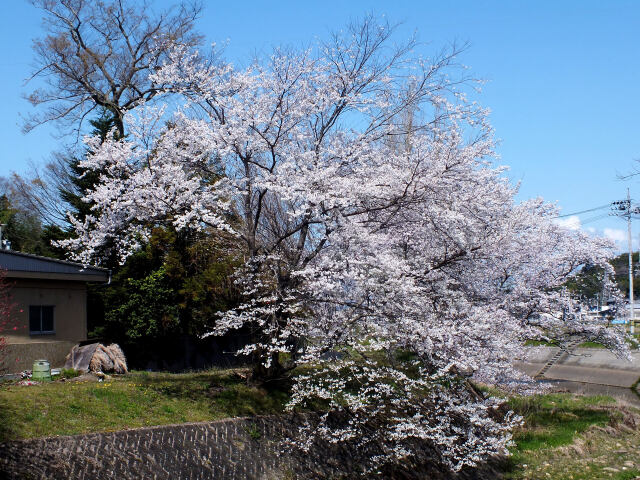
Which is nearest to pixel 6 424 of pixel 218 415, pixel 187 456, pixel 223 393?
pixel 187 456

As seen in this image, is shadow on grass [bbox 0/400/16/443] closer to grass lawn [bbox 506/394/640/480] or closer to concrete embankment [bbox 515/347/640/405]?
grass lawn [bbox 506/394/640/480]

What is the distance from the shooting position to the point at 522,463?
13531mm

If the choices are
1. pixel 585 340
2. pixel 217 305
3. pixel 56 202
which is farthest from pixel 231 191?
pixel 56 202

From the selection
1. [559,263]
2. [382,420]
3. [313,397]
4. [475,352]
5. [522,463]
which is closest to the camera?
[475,352]

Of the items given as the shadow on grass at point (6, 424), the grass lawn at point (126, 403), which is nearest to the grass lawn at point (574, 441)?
the grass lawn at point (126, 403)

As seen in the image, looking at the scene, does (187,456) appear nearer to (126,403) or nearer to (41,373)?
(126,403)

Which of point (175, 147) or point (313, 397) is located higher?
point (175, 147)

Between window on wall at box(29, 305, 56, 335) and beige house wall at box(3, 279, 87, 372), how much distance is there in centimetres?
8

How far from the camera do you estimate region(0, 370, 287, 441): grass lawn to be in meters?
9.12

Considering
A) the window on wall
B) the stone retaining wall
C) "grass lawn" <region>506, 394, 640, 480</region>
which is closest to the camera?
the stone retaining wall

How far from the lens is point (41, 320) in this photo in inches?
557

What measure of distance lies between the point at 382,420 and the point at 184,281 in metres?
6.96

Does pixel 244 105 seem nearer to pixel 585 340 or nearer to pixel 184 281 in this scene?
pixel 184 281

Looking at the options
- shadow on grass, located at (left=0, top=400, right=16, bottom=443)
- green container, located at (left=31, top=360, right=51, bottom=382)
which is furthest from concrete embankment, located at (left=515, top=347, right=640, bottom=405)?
shadow on grass, located at (left=0, top=400, right=16, bottom=443)
